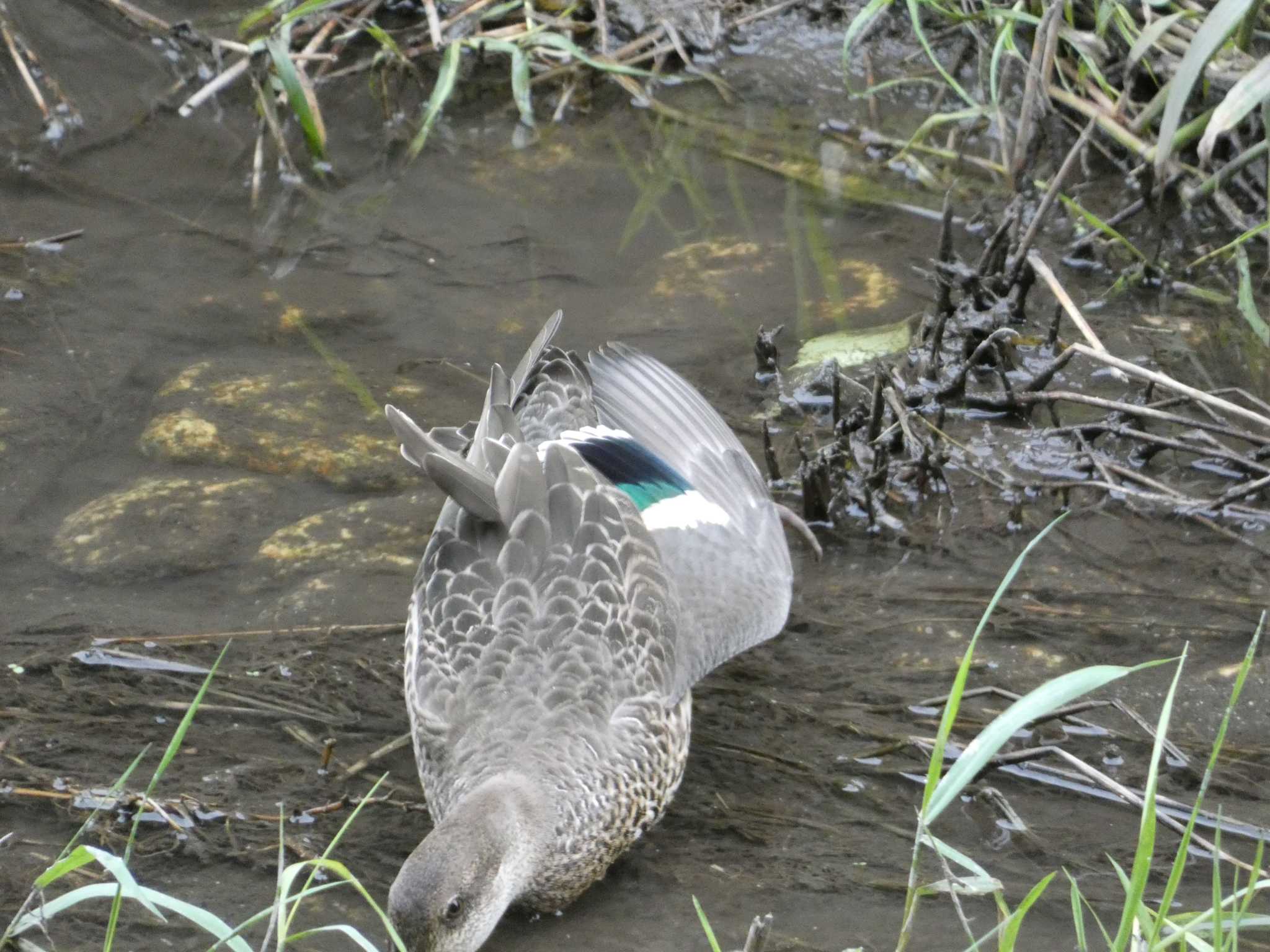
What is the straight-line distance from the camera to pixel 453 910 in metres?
3.07

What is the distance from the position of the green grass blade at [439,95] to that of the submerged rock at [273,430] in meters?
1.78

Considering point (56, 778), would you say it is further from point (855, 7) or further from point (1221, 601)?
point (855, 7)

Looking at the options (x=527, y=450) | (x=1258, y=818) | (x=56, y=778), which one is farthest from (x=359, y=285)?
(x=1258, y=818)

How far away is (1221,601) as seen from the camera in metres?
4.58

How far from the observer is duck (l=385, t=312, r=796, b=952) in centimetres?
335

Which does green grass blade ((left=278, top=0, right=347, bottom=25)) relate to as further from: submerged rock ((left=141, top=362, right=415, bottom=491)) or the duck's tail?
the duck's tail

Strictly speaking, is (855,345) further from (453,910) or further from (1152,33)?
(453,910)

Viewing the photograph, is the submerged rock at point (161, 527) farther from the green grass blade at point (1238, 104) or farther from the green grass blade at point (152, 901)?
the green grass blade at point (1238, 104)

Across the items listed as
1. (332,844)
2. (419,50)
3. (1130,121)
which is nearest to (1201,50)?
(1130,121)

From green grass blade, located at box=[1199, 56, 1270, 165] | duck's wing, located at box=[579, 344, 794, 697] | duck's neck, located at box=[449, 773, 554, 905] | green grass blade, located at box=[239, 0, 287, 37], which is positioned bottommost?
duck's wing, located at box=[579, 344, 794, 697]

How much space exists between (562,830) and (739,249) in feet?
11.6

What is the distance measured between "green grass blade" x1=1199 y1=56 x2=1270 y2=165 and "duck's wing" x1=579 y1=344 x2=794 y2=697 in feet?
6.73

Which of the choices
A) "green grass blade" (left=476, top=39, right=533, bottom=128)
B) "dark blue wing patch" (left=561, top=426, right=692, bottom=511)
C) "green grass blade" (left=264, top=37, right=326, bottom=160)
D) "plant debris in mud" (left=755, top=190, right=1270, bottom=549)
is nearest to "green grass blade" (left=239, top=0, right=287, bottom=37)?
"green grass blade" (left=264, top=37, right=326, bottom=160)

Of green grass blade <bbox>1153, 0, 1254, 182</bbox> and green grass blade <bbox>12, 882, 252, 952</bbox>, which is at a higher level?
green grass blade <bbox>1153, 0, 1254, 182</bbox>
